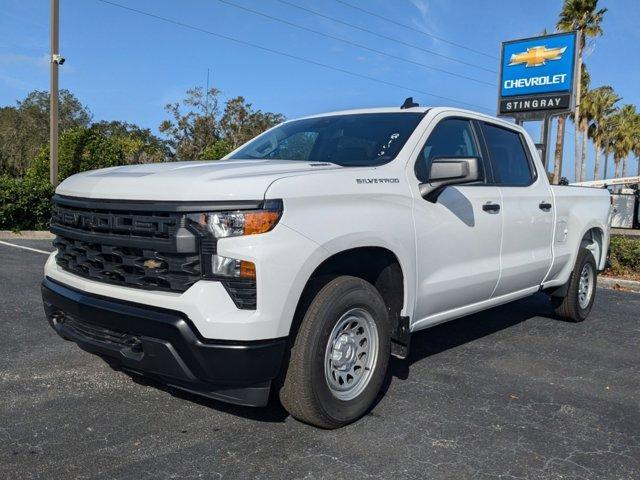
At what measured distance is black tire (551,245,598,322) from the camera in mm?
6262

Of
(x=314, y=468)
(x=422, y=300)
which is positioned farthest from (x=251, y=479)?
(x=422, y=300)

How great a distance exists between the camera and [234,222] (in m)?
2.93

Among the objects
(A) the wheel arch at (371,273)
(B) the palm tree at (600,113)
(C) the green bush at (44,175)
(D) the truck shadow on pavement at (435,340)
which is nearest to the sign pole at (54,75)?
(C) the green bush at (44,175)

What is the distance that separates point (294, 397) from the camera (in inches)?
127

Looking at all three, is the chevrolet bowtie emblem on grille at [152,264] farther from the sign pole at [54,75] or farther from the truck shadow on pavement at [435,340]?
the sign pole at [54,75]

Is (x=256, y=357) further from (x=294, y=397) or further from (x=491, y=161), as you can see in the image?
(x=491, y=161)

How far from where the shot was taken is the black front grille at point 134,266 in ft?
9.76

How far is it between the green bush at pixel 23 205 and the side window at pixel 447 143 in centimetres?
1161

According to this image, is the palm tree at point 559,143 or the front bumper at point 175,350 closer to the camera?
the front bumper at point 175,350

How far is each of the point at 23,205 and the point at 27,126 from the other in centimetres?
3528

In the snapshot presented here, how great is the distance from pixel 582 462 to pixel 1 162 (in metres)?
45.5

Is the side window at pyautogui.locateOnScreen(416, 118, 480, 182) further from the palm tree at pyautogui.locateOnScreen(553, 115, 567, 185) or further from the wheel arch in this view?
the palm tree at pyautogui.locateOnScreen(553, 115, 567, 185)

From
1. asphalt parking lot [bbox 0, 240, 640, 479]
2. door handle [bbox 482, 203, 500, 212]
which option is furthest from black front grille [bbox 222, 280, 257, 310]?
door handle [bbox 482, 203, 500, 212]

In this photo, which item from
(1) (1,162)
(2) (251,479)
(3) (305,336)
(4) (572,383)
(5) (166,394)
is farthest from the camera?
(1) (1,162)
